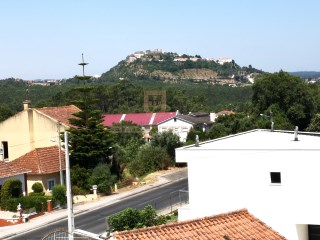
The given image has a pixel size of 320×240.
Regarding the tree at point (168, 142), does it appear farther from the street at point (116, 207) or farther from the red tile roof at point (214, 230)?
the red tile roof at point (214, 230)

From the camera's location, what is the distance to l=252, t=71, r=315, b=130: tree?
65.9m

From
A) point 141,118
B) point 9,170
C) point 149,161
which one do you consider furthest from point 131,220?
point 141,118

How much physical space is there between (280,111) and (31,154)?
108 feet

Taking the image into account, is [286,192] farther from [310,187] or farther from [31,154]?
[31,154]

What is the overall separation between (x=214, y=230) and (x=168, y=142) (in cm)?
3767

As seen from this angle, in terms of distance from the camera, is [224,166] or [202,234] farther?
[224,166]

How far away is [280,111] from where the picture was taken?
65188mm

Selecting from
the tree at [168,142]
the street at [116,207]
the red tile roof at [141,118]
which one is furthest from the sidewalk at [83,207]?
the red tile roof at [141,118]

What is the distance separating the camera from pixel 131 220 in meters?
24.1

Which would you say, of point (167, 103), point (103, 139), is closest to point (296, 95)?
point (103, 139)

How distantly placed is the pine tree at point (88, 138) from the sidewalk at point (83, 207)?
3.45m

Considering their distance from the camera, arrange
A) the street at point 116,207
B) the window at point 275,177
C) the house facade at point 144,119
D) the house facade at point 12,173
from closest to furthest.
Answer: the window at point 275,177 < the street at point 116,207 < the house facade at point 12,173 < the house facade at point 144,119

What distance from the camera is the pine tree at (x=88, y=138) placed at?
137ft

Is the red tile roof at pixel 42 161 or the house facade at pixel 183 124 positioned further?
the house facade at pixel 183 124
